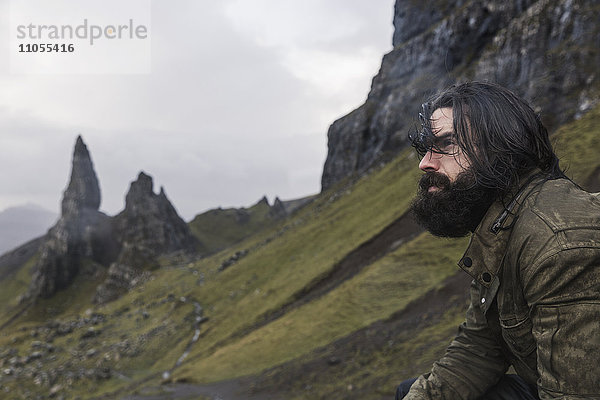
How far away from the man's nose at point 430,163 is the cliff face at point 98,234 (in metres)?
140

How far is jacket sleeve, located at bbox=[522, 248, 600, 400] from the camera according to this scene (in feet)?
7.45

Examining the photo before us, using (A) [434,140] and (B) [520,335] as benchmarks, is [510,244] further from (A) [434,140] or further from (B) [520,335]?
(A) [434,140]

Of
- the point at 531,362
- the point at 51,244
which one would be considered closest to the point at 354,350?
the point at 531,362

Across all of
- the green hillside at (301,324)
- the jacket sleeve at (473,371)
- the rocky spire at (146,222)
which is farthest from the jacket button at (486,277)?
the rocky spire at (146,222)

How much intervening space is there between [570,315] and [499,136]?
4.46ft

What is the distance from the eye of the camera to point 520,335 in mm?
2941

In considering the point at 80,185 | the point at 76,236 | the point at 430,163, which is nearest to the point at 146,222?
the point at 76,236

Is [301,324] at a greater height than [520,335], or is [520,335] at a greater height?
[520,335]

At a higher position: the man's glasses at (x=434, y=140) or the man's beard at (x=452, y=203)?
the man's glasses at (x=434, y=140)

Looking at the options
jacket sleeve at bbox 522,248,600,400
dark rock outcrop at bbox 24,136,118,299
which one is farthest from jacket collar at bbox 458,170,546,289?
dark rock outcrop at bbox 24,136,118,299

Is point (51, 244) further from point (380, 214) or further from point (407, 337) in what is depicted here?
point (407, 337)

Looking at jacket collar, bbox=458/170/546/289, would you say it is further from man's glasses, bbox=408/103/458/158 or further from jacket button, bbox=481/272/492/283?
man's glasses, bbox=408/103/458/158

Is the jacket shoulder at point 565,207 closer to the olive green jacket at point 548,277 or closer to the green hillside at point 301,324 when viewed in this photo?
the olive green jacket at point 548,277

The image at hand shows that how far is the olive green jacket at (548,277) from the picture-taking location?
2.29 m
